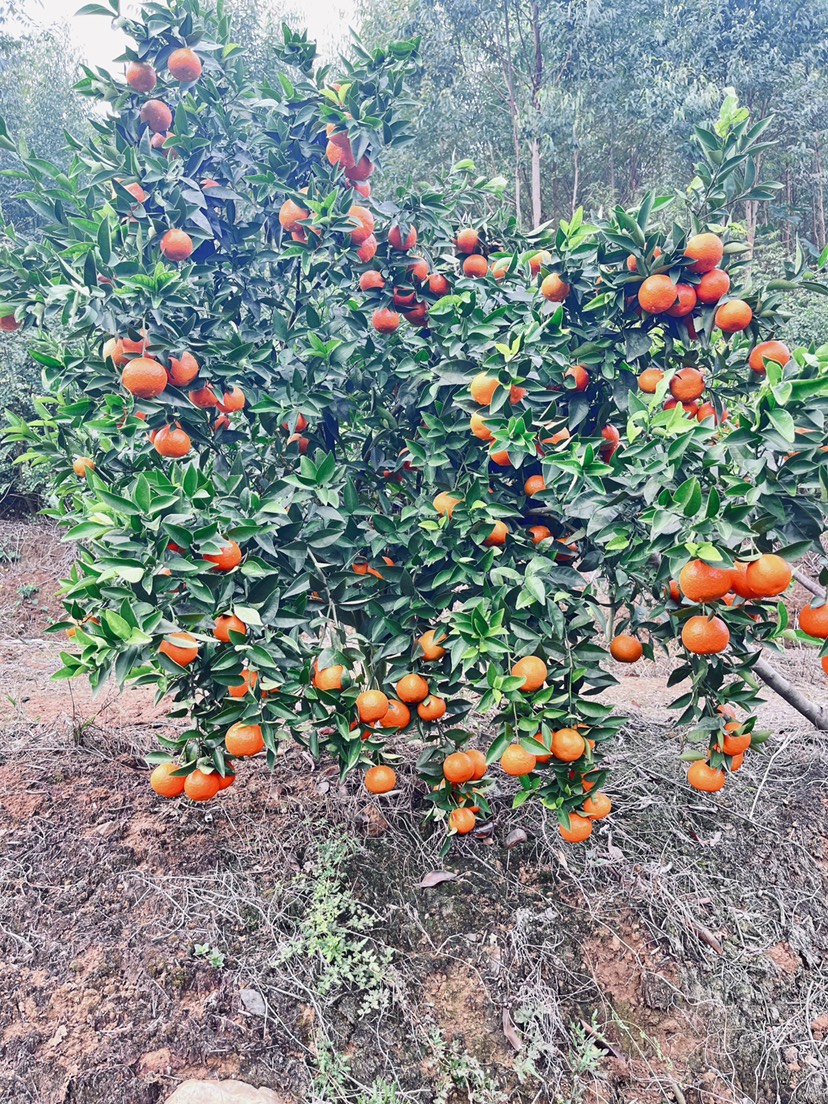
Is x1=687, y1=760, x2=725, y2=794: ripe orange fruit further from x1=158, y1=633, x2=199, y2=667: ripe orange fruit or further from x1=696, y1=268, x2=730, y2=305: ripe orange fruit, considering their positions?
x1=158, y1=633, x2=199, y2=667: ripe orange fruit

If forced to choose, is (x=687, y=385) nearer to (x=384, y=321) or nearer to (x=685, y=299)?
(x=685, y=299)

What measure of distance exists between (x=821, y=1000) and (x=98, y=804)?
266 cm

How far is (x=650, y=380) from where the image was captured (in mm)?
2096

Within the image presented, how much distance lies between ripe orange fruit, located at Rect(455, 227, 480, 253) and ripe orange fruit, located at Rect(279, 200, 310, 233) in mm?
553

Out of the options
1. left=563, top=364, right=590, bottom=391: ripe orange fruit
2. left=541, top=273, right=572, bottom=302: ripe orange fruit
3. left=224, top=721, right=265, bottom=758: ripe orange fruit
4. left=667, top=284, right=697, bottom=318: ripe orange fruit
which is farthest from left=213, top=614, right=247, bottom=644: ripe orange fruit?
left=667, top=284, right=697, bottom=318: ripe orange fruit

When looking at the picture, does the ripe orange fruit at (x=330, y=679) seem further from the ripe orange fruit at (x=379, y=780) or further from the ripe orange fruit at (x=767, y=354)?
the ripe orange fruit at (x=767, y=354)

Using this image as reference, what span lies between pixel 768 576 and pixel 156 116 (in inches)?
87.3

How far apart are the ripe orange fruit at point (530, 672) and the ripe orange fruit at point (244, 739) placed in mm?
686

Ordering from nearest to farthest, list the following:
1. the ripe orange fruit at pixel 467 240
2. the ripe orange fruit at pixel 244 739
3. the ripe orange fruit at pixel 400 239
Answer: the ripe orange fruit at pixel 244 739 < the ripe orange fruit at pixel 400 239 < the ripe orange fruit at pixel 467 240

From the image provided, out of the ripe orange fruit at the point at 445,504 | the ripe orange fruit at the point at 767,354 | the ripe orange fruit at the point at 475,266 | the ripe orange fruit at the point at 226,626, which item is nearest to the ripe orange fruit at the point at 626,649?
the ripe orange fruit at the point at 445,504

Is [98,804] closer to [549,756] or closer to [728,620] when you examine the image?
[549,756]

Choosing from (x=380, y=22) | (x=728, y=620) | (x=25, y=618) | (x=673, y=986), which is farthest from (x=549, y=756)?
(x=380, y=22)

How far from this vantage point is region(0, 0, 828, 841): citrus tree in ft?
5.65

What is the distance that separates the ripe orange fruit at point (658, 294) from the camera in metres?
1.93
